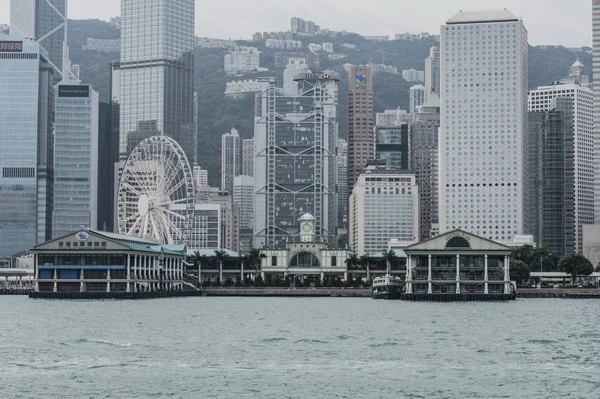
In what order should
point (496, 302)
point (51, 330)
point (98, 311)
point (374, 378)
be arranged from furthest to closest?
point (496, 302)
point (98, 311)
point (51, 330)
point (374, 378)

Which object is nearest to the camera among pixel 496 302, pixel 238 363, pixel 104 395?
pixel 104 395

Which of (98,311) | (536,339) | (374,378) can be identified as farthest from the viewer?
(98,311)

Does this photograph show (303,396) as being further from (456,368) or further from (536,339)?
(536,339)

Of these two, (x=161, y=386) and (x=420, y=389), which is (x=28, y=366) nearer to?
(x=161, y=386)

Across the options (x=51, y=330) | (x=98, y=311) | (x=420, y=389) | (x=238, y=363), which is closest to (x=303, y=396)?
(x=420, y=389)

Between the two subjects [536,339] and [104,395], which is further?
[536,339]

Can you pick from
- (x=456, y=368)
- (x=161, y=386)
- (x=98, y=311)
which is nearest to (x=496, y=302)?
(x=98, y=311)
